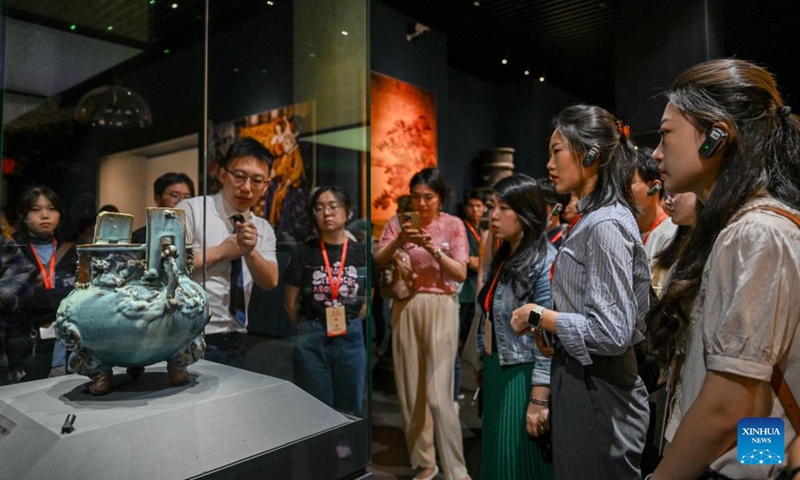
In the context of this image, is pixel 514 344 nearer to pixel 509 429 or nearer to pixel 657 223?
pixel 509 429

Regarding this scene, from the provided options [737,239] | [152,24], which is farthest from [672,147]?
[152,24]

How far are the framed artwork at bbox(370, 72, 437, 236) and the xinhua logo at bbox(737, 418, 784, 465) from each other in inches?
176

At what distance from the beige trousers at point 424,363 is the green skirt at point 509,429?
0.82 m

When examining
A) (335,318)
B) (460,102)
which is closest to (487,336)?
(335,318)

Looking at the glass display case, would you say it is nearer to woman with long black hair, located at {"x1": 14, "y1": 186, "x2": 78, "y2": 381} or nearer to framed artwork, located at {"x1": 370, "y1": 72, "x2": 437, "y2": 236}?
woman with long black hair, located at {"x1": 14, "y1": 186, "x2": 78, "y2": 381}

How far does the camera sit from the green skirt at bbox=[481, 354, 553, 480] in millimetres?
1878

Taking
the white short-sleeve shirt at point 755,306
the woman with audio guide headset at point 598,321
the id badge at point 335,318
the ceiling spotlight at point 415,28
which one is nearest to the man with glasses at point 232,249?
the id badge at point 335,318

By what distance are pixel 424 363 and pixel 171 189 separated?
1.69 metres

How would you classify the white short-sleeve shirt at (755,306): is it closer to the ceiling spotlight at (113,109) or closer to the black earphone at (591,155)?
the black earphone at (591,155)

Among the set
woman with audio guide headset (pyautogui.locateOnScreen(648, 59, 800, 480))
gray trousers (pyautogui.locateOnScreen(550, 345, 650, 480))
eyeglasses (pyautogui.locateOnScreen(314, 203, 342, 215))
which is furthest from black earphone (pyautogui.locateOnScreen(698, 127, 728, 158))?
eyeglasses (pyautogui.locateOnScreen(314, 203, 342, 215))

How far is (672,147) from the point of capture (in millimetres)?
1087

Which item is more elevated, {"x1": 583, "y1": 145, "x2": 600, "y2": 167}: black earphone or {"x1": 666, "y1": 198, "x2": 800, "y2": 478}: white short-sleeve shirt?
{"x1": 583, "y1": 145, "x2": 600, "y2": 167}: black earphone

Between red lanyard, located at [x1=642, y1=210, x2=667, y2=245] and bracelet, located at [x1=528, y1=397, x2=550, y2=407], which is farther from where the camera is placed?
red lanyard, located at [x1=642, y1=210, x2=667, y2=245]

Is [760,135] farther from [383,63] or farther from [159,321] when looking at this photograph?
[383,63]
